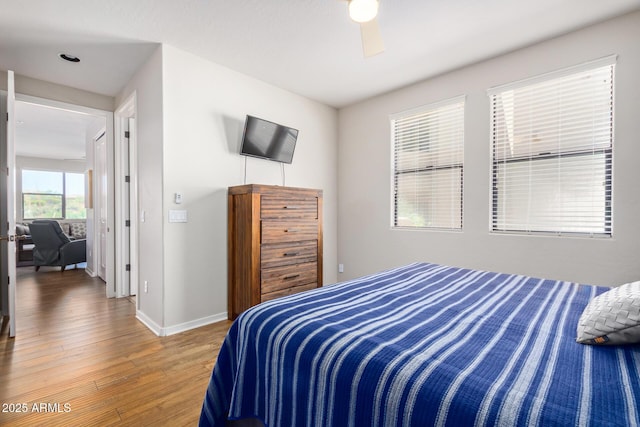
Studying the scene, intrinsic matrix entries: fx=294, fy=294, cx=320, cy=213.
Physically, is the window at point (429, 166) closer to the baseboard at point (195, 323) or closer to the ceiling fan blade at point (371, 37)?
the ceiling fan blade at point (371, 37)

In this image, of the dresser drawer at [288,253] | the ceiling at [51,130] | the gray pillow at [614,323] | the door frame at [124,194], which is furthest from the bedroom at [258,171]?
the gray pillow at [614,323]

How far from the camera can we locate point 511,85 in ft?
9.28

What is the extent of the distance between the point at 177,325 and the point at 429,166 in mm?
3166

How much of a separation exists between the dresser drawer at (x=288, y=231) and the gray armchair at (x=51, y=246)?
4782 mm

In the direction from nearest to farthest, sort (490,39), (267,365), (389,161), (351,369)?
1. (351,369)
2. (267,365)
3. (490,39)
4. (389,161)

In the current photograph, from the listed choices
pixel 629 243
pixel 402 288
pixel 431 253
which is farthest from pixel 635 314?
pixel 431 253

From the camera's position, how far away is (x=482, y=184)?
302cm

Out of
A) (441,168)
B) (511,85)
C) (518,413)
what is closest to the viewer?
(518,413)

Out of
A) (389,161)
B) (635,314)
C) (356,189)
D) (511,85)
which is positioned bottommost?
(635,314)

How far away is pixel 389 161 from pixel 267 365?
10.4 ft

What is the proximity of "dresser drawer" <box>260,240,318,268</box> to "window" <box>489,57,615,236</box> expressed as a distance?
1927mm

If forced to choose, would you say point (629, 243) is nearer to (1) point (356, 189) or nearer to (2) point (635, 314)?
(2) point (635, 314)

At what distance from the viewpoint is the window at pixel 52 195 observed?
779cm

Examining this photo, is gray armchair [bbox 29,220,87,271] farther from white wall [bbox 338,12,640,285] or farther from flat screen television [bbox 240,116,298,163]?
white wall [bbox 338,12,640,285]
